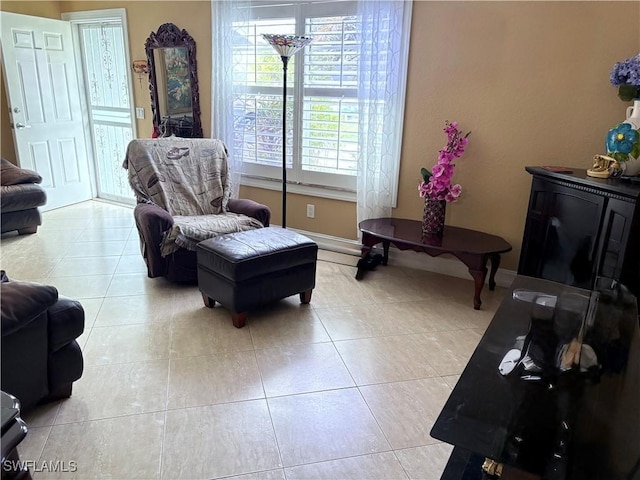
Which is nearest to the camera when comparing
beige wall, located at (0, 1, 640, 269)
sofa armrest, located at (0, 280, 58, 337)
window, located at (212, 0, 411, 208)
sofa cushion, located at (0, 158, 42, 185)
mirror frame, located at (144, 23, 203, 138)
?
sofa armrest, located at (0, 280, 58, 337)

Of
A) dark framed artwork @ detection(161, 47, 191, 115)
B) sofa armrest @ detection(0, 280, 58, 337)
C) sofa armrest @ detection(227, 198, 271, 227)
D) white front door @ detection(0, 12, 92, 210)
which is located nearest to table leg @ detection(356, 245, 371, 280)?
sofa armrest @ detection(227, 198, 271, 227)

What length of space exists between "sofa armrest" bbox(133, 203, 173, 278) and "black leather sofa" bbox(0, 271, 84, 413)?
1.22m

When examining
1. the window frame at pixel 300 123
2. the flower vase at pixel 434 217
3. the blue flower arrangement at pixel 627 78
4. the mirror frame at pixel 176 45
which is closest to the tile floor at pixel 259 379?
the flower vase at pixel 434 217

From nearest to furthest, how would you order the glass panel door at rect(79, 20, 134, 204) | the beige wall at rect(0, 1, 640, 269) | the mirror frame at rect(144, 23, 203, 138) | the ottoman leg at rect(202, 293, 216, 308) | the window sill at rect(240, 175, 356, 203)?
the beige wall at rect(0, 1, 640, 269), the ottoman leg at rect(202, 293, 216, 308), the window sill at rect(240, 175, 356, 203), the mirror frame at rect(144, 23, 203, 138), the glass panel door at rect(79, 20, 134, 204)

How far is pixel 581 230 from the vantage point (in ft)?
8.45

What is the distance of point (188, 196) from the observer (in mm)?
3598

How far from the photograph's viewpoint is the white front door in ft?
14.9

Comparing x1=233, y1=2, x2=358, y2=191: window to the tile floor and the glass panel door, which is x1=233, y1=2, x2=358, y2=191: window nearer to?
the tile floor

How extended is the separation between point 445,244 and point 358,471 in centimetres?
175

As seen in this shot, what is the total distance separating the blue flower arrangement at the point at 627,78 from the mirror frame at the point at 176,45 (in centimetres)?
342

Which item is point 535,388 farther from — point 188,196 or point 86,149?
point 86,149

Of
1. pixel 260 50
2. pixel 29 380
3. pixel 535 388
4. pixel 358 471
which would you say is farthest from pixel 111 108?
pixel 535 388

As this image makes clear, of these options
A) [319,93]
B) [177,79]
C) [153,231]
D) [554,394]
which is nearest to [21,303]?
[153,231]

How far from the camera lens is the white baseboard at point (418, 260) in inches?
135
